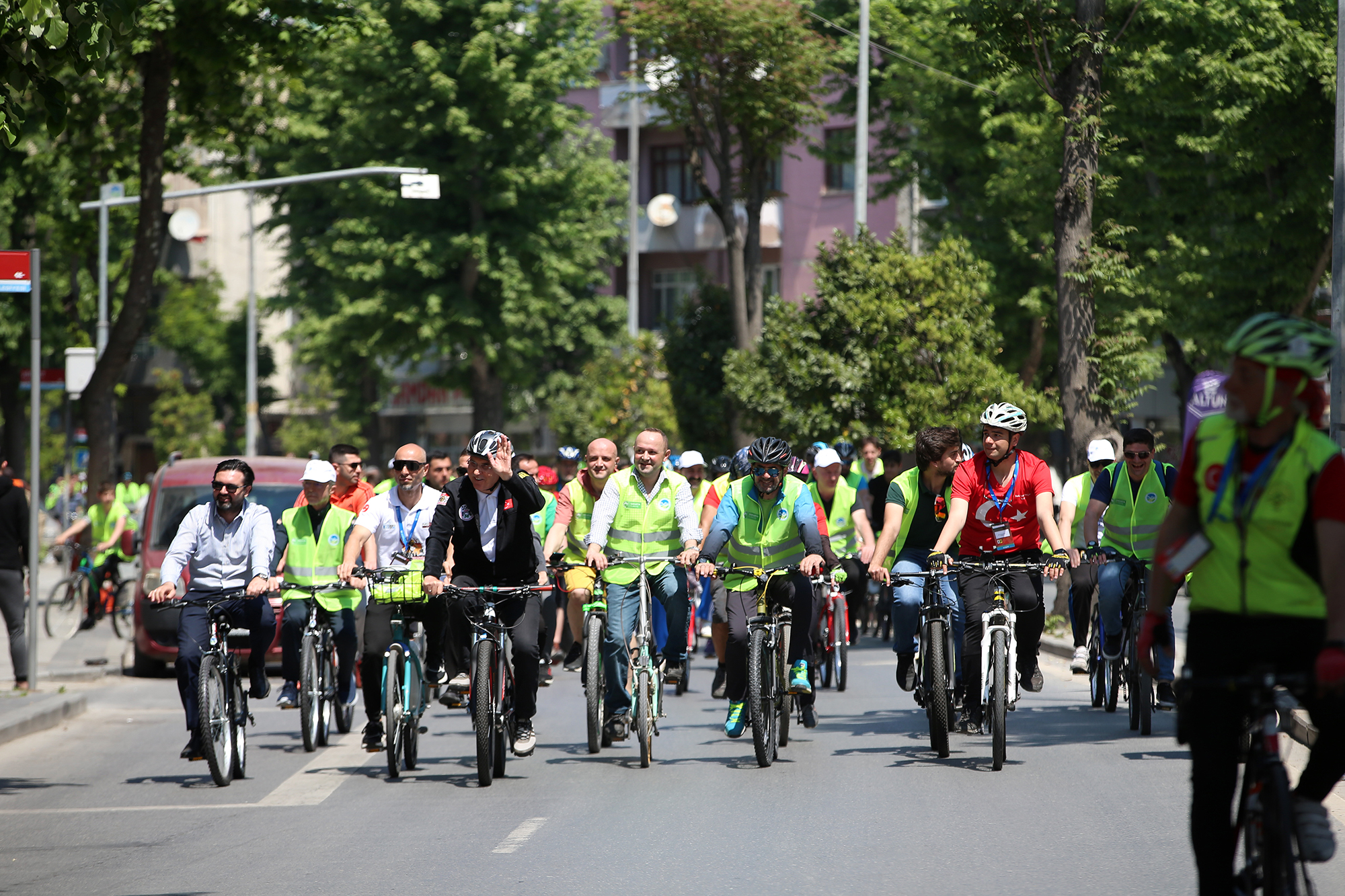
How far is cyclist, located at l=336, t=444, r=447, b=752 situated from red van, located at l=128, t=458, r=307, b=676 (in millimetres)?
4911

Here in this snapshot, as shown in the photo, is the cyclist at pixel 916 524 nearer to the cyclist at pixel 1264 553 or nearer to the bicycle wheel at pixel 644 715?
the bicycle wheel at pixel 644 715

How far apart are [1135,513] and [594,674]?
12.1 ft

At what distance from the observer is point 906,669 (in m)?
11.2

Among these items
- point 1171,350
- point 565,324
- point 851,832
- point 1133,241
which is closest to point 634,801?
point 851,832

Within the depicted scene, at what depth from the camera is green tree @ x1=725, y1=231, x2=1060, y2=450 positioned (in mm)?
24625

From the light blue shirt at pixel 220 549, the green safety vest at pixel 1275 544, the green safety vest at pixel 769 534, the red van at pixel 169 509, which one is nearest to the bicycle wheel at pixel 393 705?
the light blue shirt at pixel 220 549

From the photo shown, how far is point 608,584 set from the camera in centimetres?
1062

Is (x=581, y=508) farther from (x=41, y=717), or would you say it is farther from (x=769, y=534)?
(x=41, y=717)

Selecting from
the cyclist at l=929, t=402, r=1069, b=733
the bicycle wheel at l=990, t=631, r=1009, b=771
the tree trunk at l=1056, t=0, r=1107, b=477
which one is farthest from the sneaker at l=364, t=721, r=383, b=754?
the tree trunk at l=1056, t=0, r=1107, b=477

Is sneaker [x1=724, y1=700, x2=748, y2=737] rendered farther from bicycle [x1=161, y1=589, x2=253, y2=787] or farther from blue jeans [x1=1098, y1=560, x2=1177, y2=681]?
bicycle [x1=161, y1=589, x2=253, y2=787]

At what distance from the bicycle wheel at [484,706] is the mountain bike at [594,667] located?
2.26 feet

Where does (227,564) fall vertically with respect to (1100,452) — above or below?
Answer: below

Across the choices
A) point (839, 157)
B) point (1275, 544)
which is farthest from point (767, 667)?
point (839, 157)

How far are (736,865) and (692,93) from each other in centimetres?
2735
